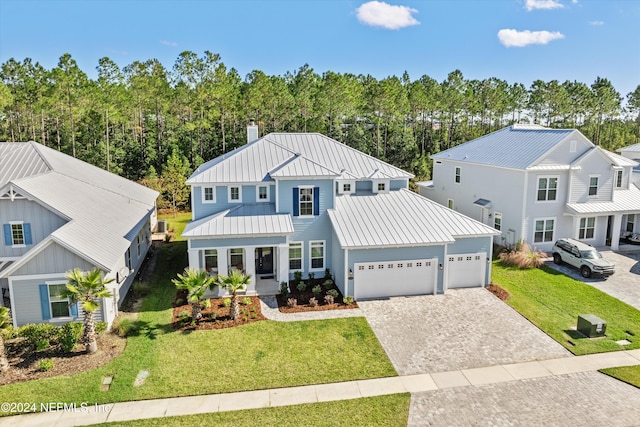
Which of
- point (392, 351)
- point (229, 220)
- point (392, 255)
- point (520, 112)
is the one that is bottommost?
point (392, 351)

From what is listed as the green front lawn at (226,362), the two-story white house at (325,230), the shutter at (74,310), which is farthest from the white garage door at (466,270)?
the shutter at (74,310)

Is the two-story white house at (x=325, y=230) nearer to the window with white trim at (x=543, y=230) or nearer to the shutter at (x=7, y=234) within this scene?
the shutter at (x=7, y=234)

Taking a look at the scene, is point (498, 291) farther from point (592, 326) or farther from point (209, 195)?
point (209, 195)

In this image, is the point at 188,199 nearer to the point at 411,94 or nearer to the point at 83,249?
the point at 83,249

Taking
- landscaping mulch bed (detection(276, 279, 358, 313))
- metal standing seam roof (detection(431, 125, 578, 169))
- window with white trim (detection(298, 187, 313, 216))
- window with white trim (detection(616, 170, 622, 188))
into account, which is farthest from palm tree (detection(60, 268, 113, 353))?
window with white trim (detection(616, 170, 622, 188))

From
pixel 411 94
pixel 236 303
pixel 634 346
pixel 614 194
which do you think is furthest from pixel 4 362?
pixel 411 94

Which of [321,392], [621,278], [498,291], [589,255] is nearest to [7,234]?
[321,392]
